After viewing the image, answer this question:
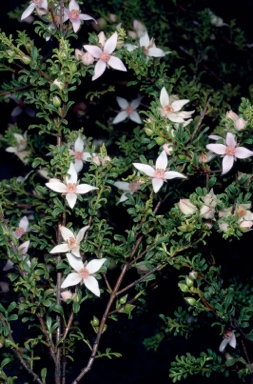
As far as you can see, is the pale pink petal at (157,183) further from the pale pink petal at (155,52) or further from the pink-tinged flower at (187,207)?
the pale pink petal at (155,52)

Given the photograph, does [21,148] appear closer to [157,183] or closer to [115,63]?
[115,63]

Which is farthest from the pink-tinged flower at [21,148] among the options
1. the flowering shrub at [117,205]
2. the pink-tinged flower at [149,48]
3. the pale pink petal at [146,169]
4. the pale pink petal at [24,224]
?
the pale pink petal at [146,169]

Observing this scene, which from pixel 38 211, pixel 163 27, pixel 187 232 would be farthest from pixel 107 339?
pixel 163 27

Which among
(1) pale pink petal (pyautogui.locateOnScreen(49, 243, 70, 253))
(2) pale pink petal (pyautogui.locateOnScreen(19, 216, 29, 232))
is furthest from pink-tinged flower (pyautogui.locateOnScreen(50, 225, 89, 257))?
(2) pale pink petal (pyautogui.locateOnScreen(19, 216, 29, 232))

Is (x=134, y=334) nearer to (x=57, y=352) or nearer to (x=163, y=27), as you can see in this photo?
(x=57, y=352)

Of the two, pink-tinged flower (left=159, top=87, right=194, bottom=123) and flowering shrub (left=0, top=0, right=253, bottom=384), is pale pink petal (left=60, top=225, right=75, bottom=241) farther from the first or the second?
pink-tinged flower (left=159, top=87, right=194, bottom=123)

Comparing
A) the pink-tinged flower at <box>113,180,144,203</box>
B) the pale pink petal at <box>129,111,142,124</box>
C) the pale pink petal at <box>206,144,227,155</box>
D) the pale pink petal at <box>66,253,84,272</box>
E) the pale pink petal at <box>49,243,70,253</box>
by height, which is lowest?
the pink-tinged flower at <box>113,180,144,203</box>
